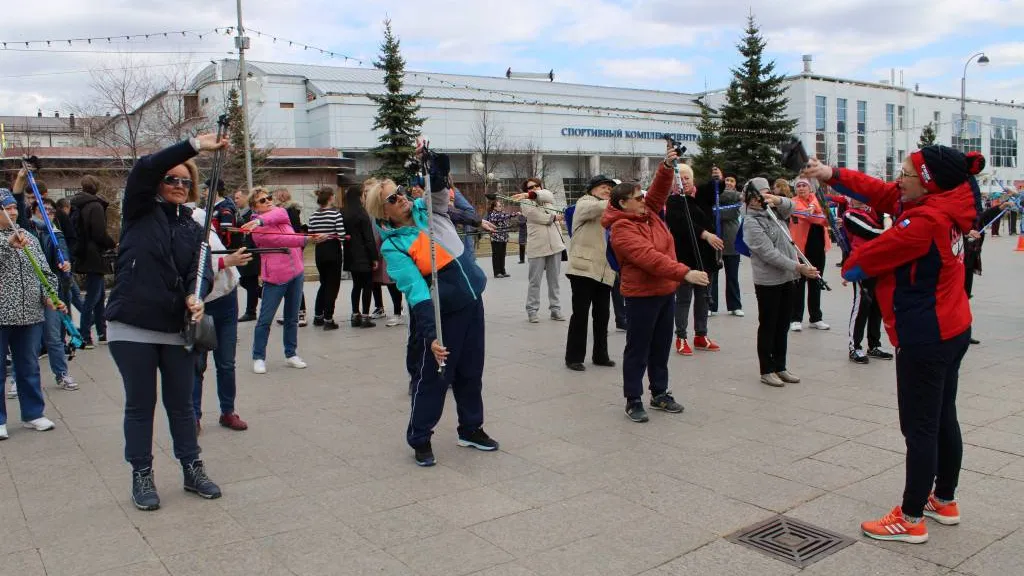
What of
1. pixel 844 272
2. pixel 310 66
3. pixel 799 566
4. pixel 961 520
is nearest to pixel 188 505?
pixel 799 566

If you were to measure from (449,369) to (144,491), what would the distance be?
1.91m

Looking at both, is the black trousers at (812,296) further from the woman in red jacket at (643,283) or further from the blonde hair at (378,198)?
the blonde hair at (378,198)

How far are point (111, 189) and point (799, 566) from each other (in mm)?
30022

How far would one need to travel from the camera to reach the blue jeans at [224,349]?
5.95 m

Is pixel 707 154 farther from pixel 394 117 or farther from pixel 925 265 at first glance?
pixel 925 265

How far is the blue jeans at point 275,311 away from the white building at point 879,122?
190 feet

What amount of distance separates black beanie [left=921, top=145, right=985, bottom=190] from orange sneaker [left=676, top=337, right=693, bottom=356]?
16.3 feet

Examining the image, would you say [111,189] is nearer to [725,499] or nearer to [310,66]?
[725,499]

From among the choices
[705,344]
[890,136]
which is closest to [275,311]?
[705,344]

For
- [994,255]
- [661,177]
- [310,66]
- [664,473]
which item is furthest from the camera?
[310,66]

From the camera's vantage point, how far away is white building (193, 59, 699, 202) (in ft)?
174

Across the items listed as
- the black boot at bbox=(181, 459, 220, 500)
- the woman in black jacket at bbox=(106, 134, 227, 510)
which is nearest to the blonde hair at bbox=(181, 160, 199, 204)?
the woman in black jacket at bbox=(106, 134, 227, 510)

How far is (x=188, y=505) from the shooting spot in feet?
15.1

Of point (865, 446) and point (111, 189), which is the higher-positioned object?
point (111, 189)
